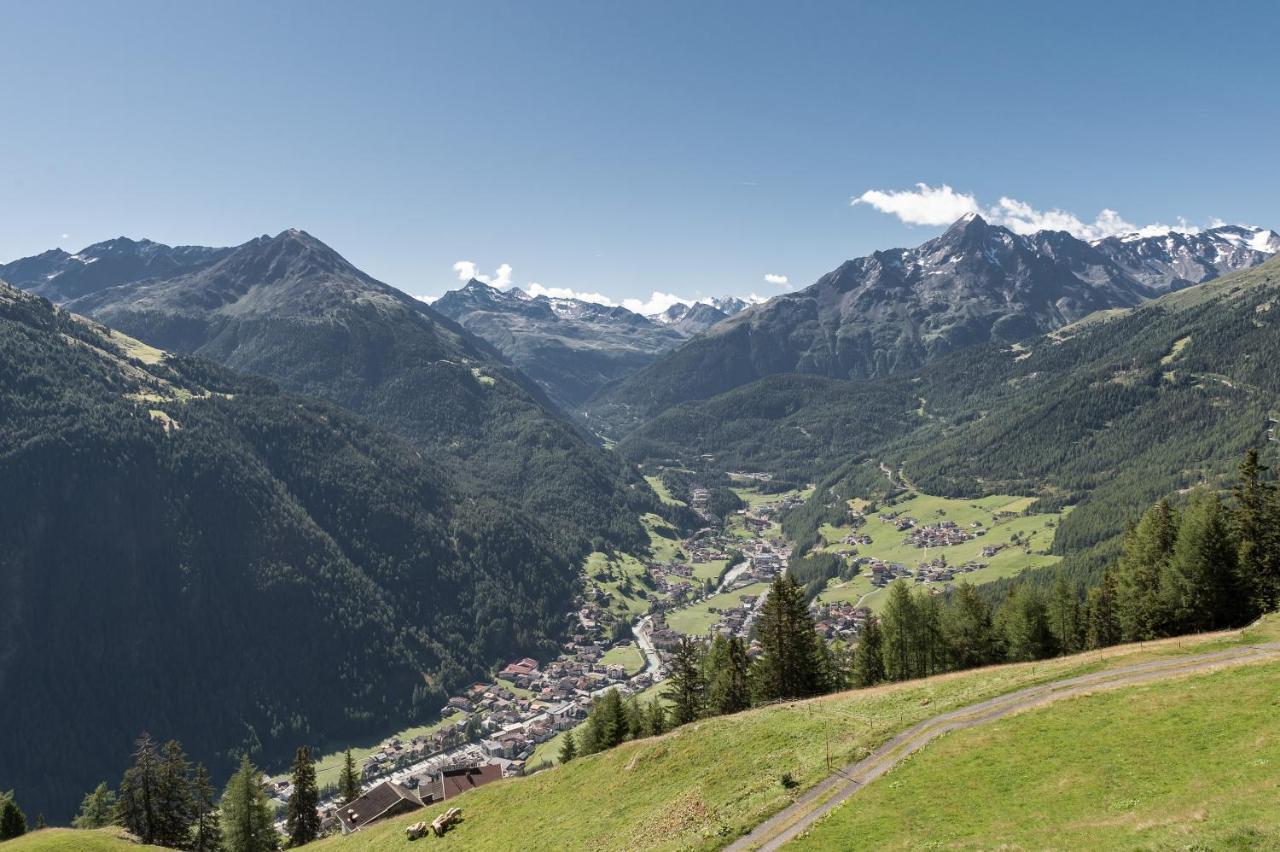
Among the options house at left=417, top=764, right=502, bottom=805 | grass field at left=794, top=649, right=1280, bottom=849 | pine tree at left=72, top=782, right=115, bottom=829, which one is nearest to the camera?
grass field at left=794, top=649, right=1280, bottom=849

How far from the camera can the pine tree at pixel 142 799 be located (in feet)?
257

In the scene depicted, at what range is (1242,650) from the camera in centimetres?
4734

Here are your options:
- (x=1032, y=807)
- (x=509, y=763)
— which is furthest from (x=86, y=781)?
(x=1032, y=807)

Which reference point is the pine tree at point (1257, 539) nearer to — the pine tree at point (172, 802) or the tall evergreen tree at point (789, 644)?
the tall evergreen tree at point (789, 644)

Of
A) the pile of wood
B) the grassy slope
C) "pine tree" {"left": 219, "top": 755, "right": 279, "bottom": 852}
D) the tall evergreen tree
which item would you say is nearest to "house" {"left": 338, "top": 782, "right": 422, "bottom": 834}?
"pine tree" {"left": 219, "top": 755, "right": 279, "bottom": 852}

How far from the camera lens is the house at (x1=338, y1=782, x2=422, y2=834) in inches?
3177

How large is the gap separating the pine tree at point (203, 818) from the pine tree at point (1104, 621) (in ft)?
347

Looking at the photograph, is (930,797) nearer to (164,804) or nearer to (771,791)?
(771,791)

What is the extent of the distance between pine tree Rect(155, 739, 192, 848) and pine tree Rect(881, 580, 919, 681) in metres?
86.6

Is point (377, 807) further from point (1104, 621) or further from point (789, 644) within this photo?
point (1104, 621)

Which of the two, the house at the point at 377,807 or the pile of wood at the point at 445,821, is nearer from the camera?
the pile of wood at the point at 445,821

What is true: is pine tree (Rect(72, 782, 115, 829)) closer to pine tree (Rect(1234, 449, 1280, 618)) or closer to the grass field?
the grass field

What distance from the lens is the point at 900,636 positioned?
9375 centimetres

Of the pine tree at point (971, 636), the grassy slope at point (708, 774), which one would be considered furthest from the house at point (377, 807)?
the pine tree at point (971, 636)
